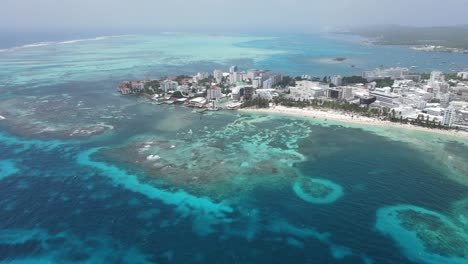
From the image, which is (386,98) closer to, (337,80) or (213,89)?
(337,80)

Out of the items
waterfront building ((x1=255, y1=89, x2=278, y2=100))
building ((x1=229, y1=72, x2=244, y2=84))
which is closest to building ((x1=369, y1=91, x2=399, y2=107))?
waterfront building ((x1=255, y1=89, x2=278, y2=100))

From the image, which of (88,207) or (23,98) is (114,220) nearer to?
(88,207)

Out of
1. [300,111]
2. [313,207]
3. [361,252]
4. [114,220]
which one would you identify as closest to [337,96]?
[300,111]

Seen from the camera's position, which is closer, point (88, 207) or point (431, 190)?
point (88, 207)

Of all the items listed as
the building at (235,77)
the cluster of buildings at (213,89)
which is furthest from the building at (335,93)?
the building at (235,77)

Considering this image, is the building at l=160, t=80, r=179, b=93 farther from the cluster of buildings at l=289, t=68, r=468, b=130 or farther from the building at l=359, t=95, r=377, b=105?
the building at l=359, t=95, r=377, b=105

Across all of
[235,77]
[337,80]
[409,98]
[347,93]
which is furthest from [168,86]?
[409,98]

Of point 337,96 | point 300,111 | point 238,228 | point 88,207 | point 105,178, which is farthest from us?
point 337,96
